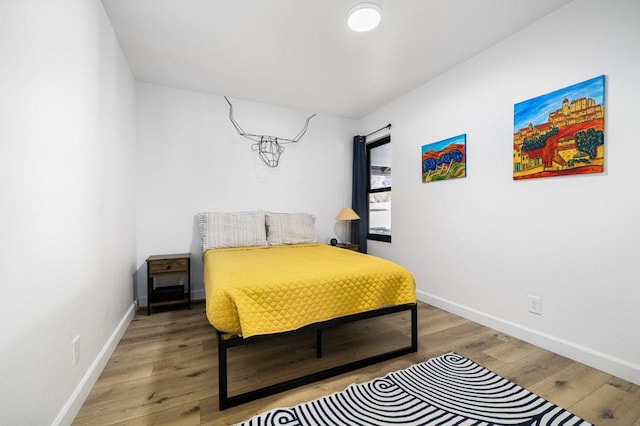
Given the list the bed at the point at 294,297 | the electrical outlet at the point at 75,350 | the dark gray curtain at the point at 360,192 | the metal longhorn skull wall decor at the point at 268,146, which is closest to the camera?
the electrical outlet at the point at 75,350

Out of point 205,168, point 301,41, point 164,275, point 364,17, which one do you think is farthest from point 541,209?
point 164,275

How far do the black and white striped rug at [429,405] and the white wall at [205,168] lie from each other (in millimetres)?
2322

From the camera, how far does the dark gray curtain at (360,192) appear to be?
12.9 ft

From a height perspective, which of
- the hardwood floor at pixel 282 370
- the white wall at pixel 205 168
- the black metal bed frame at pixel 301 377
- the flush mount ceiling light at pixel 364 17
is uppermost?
the flush mount ceiling light at pixel 364 17

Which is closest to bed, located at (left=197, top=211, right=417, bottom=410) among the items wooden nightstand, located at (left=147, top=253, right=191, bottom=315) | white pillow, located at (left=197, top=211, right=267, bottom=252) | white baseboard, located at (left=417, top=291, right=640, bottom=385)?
white pillow, located at (left=197, top=211, right=267, bottom=252)

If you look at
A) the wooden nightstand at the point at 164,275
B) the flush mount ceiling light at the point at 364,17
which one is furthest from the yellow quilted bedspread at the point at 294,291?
the flush mount ceiling light at the point at 364,17

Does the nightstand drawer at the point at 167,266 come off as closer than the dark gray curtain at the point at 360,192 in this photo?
Yes

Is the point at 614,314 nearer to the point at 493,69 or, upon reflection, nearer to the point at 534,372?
the point at 534,372

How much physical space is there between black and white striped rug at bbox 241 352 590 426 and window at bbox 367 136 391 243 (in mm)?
2140

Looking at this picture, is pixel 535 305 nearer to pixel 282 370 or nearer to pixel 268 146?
pixel 282 370

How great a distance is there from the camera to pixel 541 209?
2045mm

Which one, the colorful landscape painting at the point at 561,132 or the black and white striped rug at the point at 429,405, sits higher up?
the colorful landscape painting at the point at 561,132

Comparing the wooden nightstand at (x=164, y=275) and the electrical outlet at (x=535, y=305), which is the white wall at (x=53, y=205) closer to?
the wooden nightstand at (x=164, y=275)

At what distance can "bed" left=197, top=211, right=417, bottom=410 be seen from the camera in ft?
4.80
